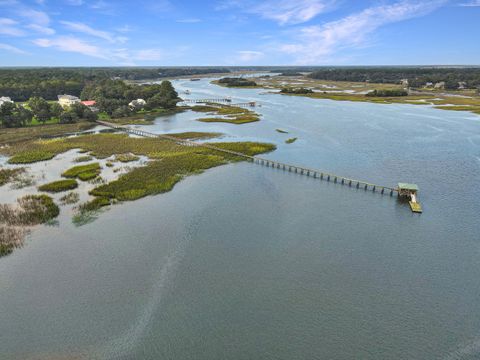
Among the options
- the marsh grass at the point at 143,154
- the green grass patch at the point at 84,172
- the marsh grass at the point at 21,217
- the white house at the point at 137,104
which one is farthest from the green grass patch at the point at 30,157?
the white house at the point at 137,104

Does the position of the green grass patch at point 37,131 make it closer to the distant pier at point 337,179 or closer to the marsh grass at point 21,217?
the distant pier at point 337,179

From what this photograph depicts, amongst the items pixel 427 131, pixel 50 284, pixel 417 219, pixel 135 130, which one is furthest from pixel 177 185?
pixel 427 131

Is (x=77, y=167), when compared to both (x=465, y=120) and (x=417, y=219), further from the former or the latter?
(x=465, y=120)

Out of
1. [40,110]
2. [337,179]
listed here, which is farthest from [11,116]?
[337,179]

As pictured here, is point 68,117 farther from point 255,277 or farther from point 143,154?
point 255,277

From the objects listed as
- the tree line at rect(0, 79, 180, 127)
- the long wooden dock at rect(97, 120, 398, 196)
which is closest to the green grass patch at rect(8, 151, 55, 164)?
the long wooden dock at rect(97, 120, 398, 196)
